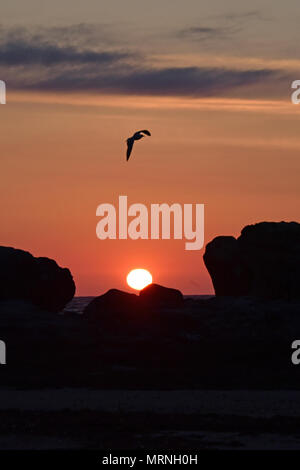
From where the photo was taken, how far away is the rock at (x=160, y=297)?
73750 mm

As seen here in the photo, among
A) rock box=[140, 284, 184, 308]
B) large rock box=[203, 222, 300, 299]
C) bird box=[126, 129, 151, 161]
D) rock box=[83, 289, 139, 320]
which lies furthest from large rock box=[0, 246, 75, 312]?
bird box=[126, 129, 151, 161]

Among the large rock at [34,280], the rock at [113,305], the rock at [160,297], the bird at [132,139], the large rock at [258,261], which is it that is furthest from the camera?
the large rock at [258,261]

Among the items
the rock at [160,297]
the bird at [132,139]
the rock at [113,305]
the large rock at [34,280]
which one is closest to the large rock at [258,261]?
the rock at [160,297]

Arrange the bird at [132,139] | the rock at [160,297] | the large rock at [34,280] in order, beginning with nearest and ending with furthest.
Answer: the bird at [132,139], the rock at [160,297], the large rock at [34,280]

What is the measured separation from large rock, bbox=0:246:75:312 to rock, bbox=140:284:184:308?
6.58 meters

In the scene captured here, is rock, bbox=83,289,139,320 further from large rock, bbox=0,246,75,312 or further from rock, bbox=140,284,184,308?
large rock, bbox=0,246,75,312

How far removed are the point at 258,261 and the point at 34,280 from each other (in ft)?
55.5

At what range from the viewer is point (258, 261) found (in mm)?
82250

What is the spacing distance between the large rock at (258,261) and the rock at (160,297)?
24.1 ft

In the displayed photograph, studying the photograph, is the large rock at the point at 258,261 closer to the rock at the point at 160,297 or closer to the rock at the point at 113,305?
the rock at the point at 160,297

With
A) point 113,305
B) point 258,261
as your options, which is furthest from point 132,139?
point 258,261

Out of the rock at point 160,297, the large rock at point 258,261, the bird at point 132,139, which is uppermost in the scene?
the large rock at point 258,261

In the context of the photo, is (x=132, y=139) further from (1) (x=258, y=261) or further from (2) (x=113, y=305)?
(1) (x=258, y=261)

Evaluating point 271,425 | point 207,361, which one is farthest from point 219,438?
point 207,361
